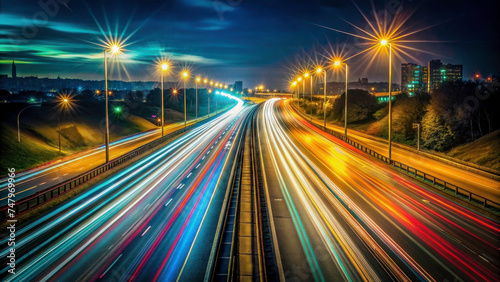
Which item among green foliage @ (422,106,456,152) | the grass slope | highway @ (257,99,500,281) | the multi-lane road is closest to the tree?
green foliage @ (422,106,456,152)

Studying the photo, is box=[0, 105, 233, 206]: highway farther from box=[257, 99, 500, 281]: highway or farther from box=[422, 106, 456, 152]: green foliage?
box=[422, 106, 456, 152]: green foliage

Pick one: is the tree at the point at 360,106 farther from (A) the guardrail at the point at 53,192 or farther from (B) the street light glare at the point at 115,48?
(B) the street light glare at the point at 115,48

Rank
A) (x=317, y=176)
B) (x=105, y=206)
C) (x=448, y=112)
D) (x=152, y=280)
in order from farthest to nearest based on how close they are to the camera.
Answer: (x=448, y=112), (x=317, y=176), (x=105, y=206), (x=152, y=280)

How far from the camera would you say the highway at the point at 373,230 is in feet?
45.0

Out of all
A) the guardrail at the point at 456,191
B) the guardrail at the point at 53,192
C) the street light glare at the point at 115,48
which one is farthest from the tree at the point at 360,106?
the street light glare at the point at 115,48

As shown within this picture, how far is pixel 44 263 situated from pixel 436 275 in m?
15.2

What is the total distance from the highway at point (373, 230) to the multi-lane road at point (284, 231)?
52mm

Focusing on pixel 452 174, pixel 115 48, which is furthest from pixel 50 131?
pixel 452 174

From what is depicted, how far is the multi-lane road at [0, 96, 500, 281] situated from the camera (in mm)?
13656

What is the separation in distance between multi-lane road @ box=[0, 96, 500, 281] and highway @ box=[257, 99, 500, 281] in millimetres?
52

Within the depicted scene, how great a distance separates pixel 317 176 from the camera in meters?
30.6

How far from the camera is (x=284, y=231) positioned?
1806cm

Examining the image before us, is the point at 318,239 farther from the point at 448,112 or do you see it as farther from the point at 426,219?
the point at 448,112

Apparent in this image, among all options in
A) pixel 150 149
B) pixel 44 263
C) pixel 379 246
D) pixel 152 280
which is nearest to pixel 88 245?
pixel 44 263
